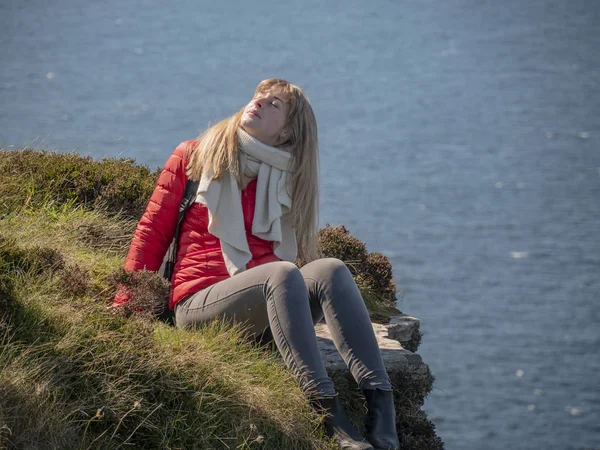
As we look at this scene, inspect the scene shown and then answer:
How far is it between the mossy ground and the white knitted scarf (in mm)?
500

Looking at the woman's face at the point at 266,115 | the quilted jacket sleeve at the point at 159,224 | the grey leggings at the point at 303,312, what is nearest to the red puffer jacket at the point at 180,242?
the quilted jacket sleeve at the point at 159,224

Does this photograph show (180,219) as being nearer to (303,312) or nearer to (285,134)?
(285,134)

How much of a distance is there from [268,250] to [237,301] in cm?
62

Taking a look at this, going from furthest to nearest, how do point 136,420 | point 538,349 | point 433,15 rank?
point 433,15, point 538,349, point 136,420

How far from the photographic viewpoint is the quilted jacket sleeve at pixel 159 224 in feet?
17.7

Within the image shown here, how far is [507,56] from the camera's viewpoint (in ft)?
503

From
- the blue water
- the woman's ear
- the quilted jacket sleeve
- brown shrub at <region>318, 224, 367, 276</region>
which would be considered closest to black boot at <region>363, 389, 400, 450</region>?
the quilted jacket sleeve

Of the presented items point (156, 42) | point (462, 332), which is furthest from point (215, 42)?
point (462, 332)

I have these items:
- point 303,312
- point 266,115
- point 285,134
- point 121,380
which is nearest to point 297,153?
point 285,134

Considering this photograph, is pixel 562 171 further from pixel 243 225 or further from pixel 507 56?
pixel 243 225

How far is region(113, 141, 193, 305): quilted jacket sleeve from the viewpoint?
541cm

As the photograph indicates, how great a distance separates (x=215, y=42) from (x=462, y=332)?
87.1 m

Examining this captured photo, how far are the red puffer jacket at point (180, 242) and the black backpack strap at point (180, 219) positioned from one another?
2 cm

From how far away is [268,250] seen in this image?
5.62 meters
